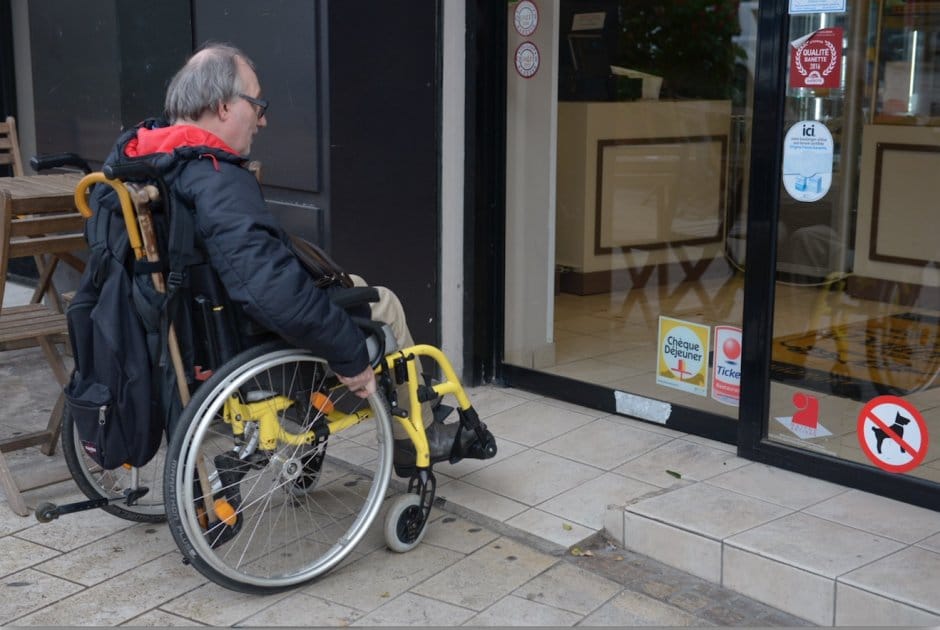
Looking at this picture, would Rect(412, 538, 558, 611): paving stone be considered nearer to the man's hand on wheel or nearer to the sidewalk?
the sidewalk

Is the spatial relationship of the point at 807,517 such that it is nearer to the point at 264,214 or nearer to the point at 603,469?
the point at 603,469

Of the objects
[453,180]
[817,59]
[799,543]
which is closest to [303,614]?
[799,543]

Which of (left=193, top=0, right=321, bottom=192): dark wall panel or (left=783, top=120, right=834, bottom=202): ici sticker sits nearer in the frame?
(left=783, top=120, right=834, bottom=202): ici sticker

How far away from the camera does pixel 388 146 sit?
488cm

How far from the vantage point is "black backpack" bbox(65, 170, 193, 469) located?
3.24 metres

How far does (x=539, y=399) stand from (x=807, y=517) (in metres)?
1.66

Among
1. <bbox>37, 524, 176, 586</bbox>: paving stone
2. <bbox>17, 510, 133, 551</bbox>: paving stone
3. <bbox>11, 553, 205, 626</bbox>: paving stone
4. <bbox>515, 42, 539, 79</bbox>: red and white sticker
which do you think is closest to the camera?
<bbox>11, 553, 205, 626</bbox>: paving stone

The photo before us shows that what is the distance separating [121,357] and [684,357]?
7.87 feet

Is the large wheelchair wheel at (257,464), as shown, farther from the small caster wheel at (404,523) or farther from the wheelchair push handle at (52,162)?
the wheelchair push handle at (52,162)

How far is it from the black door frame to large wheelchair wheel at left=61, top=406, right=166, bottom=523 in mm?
1739

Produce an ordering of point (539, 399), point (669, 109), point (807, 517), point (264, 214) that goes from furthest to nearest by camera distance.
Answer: point (669, 109)
point (539, 399)
point (807, 517)
point (264, 214)

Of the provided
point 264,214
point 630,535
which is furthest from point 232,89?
point 630,535

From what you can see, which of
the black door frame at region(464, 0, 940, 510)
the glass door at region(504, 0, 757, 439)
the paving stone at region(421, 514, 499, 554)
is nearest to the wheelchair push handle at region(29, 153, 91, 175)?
the paving stone at region(421, 514, 499, 554)

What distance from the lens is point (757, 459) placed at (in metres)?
4.25
